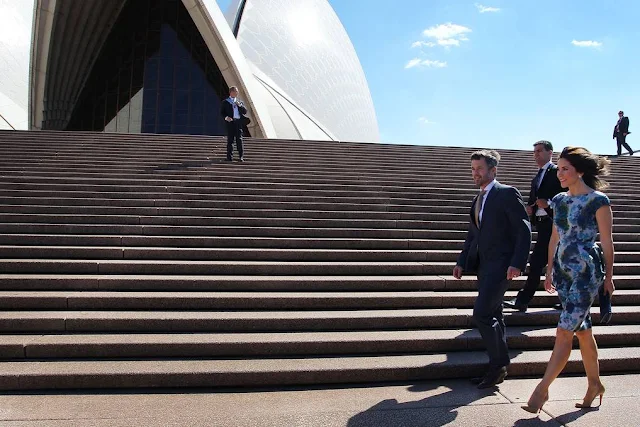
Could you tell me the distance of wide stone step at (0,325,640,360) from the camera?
3.24 metres

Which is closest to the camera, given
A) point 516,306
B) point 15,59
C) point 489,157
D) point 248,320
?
point 489,157

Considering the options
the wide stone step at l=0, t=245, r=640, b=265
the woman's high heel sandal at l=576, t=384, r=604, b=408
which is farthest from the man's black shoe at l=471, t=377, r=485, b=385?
the wide stone step at l=0, t=245, r=640, b=265

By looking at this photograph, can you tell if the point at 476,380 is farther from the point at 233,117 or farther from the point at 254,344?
the point at 233,117

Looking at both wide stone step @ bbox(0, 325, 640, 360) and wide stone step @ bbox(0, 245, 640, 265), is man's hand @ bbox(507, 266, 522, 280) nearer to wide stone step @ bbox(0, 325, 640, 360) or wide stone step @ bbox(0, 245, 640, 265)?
wide stone step @ bbox(0, 325, 640, 360)

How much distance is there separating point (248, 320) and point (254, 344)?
0.33 m

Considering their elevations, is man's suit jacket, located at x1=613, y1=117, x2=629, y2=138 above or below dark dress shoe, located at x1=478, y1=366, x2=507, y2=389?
above

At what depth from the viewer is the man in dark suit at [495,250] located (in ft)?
9.27

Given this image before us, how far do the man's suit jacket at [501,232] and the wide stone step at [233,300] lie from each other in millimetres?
1207

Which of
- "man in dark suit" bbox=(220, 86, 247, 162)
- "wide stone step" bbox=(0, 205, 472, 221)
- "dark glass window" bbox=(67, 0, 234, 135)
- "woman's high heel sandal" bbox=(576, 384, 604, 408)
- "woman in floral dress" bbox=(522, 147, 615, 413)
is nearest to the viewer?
"woman in floral dress" bbox=(522, 147, 615, 413)

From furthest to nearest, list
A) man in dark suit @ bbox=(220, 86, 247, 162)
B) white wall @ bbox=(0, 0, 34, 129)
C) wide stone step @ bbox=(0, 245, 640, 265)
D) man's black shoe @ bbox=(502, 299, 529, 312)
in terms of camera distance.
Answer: white wall @ bbox=(0, 0, 34, 129)
man in dark suit @ bbox=(220, 86, 247, 162)
wide stone step @ bbox=(0, 245, 640, 265)
man's black shoe @ bbox=(502, 299, 529, 312)

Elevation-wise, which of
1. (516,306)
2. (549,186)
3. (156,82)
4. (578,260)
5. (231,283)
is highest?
(156,82)

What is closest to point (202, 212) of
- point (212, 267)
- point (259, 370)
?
point (212, 267)

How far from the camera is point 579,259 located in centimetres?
250

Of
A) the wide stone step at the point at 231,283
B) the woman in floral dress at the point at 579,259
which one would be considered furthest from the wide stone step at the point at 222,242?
the woman in floral dress at the point at 579,259
